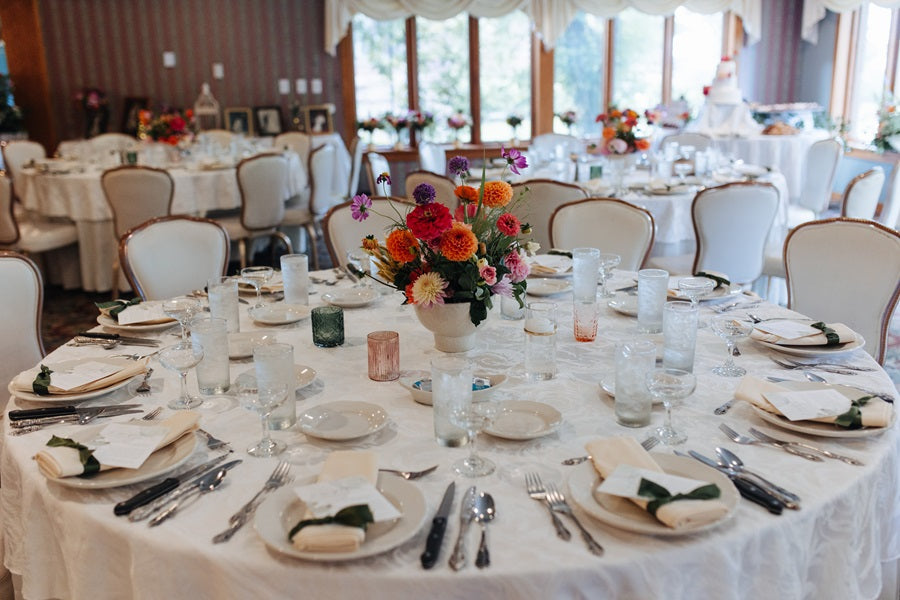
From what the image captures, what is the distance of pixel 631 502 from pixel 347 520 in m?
0.45

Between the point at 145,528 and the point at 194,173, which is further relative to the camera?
the point at 194,173

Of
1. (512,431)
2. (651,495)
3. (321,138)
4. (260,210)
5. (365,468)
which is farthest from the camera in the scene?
(321,138)

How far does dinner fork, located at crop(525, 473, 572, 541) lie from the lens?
122 cm

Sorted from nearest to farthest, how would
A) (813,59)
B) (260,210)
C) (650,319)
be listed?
(650,319) → (260,210) → (813,59)

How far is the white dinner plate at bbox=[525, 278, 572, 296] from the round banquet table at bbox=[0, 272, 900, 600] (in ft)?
2.44

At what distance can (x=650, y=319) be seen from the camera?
2188mm

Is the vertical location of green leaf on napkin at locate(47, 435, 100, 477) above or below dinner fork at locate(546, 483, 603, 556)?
above

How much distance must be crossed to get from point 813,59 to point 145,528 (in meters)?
10.1

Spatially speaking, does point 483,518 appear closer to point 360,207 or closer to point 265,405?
point 265,405

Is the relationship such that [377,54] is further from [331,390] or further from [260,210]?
[331,390]

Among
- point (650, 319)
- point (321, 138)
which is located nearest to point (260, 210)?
point (321, 138)

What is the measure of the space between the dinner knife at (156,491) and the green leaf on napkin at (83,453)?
0.31 ft

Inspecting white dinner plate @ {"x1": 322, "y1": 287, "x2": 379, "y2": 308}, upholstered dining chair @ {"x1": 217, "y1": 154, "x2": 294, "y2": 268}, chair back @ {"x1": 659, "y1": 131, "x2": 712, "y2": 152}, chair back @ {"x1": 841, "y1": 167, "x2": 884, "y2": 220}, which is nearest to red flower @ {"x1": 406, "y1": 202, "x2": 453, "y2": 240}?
white dinner plate @ {"x1": 322, "y1": 287, "x2": 379, "y2": 308}

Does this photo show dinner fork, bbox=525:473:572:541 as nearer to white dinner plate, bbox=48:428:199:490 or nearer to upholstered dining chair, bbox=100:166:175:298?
white dinner plate, bbox=48:428:199:490
